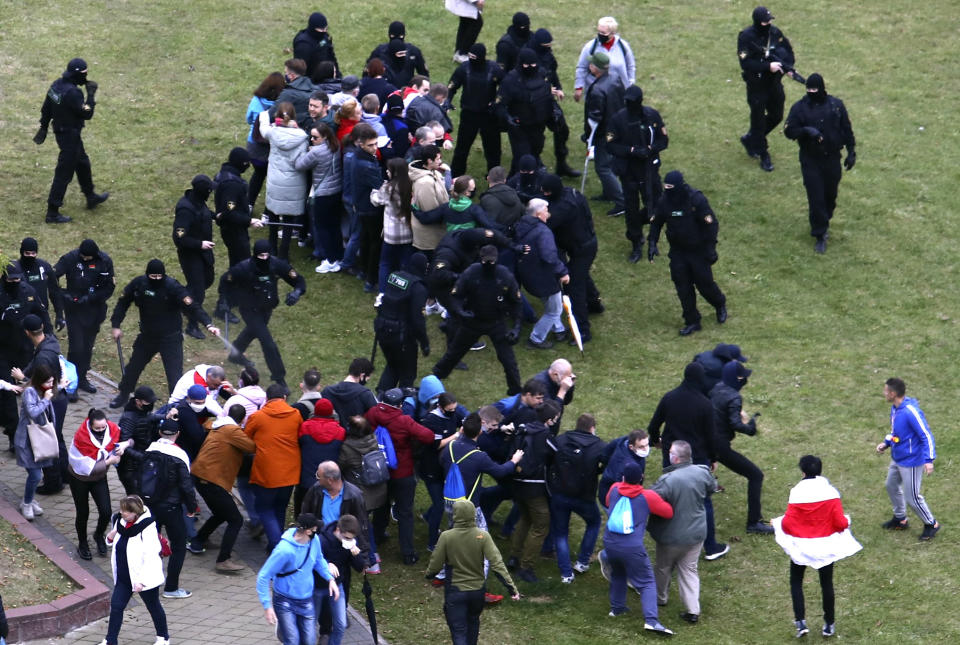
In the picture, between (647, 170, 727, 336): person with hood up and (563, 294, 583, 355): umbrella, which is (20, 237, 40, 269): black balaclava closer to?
(563, 294, 583, 355): umbrella

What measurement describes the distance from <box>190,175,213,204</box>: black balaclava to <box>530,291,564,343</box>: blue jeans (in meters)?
4.30

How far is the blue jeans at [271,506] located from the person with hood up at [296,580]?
186 centimetres

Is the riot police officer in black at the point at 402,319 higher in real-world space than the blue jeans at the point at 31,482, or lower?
higher

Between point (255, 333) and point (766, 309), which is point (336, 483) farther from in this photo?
point (766, 309)

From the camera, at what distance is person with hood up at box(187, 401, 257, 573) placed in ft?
44.7

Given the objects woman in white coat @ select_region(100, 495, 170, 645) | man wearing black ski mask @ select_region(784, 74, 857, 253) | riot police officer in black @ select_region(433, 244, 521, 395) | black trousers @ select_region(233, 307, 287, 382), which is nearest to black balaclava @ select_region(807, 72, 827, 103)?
man wearing black ski mask @ select_region(784, 74, 857, 253)

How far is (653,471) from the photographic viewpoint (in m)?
15.9

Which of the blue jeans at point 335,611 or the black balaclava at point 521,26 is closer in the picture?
the blue jeans at point 335,611

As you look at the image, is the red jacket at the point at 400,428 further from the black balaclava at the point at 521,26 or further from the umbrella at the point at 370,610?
the black balaclava at the point at 521,26

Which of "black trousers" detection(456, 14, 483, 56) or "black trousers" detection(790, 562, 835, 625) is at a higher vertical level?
"black trousers" detection(456, 14, 483, 56)

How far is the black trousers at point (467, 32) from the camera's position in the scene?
78.6 feet

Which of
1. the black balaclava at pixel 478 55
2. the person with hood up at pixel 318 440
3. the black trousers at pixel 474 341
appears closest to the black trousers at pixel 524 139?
the black balaclava at pixel 478 55

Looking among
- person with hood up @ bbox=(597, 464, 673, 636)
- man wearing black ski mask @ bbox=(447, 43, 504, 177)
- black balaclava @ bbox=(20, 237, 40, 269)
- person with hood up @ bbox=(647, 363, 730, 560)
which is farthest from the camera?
man wearing black ski mask @ bbox=(447, 43, 504, 177)

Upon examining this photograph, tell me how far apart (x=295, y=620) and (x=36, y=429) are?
3.67 metres
